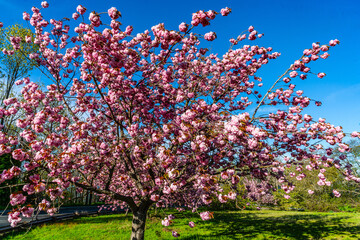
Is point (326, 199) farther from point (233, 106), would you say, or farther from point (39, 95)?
point (39, 95)

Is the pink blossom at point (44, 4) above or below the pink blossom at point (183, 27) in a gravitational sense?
above

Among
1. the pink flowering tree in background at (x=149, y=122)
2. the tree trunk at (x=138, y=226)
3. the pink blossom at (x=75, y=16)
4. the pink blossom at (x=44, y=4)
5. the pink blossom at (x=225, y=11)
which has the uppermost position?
the pink blossom at (x=44, y=4)

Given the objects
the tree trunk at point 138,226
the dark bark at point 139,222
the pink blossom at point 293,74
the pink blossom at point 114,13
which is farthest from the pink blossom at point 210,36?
the tree trunk at point 138,226

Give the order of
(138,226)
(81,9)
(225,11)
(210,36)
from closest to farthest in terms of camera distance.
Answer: (225,11) → (81,9) → (210,36) → (138,226)

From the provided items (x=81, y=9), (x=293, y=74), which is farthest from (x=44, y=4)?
(x=293, y=74)

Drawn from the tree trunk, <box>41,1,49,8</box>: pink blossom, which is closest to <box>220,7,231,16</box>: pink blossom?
<box>41,1,49,8</box>: pink blossom

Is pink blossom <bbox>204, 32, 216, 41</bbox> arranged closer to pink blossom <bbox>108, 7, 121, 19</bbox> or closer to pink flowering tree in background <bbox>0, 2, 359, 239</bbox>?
pink flowering tree in background <bbox>0, 2, 359, 239</bbox>

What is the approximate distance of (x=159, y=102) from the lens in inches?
279

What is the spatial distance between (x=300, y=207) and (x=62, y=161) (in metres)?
Answer: 30.7

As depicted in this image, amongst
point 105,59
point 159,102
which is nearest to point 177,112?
point 159,102

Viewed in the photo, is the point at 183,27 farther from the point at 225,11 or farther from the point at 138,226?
the point at 138,226

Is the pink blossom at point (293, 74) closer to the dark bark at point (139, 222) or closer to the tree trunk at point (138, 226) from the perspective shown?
→ the dark bark at point (139, 222)

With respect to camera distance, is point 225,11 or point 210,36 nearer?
A: point 225,11

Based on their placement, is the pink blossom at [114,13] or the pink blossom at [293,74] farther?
the pink blossom at [293,74]
